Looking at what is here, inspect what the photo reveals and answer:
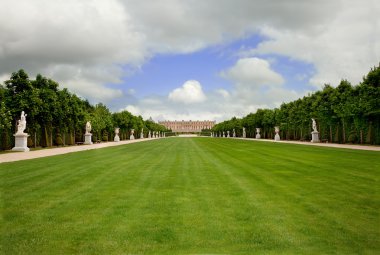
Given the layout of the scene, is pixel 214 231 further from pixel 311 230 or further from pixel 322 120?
pixel 322 120

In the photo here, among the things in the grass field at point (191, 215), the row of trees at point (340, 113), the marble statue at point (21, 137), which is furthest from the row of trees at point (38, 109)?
the row of trees at point (340, 113)

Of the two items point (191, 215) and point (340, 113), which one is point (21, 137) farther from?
point (340, 113)

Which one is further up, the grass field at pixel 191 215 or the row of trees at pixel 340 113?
the row of trees at pixel 340 113

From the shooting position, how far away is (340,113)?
1757 inches

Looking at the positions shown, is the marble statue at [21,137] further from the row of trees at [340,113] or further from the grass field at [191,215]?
the row of trees at [340,113]

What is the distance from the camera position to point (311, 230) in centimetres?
619

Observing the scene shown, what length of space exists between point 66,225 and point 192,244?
2383 millimetres

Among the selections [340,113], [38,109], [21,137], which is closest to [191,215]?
[21,137]

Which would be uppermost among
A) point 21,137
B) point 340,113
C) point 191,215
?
point 340,113

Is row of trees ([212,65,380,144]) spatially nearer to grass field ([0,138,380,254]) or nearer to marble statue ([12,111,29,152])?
grass field ([0,138,380,254])

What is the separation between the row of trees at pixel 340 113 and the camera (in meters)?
39.1

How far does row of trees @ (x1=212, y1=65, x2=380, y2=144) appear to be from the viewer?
1539 inches

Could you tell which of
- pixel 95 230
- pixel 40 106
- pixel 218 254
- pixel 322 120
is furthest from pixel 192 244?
pixel 322 120

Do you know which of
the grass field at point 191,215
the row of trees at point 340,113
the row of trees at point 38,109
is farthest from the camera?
the row of trees at point 340,113
